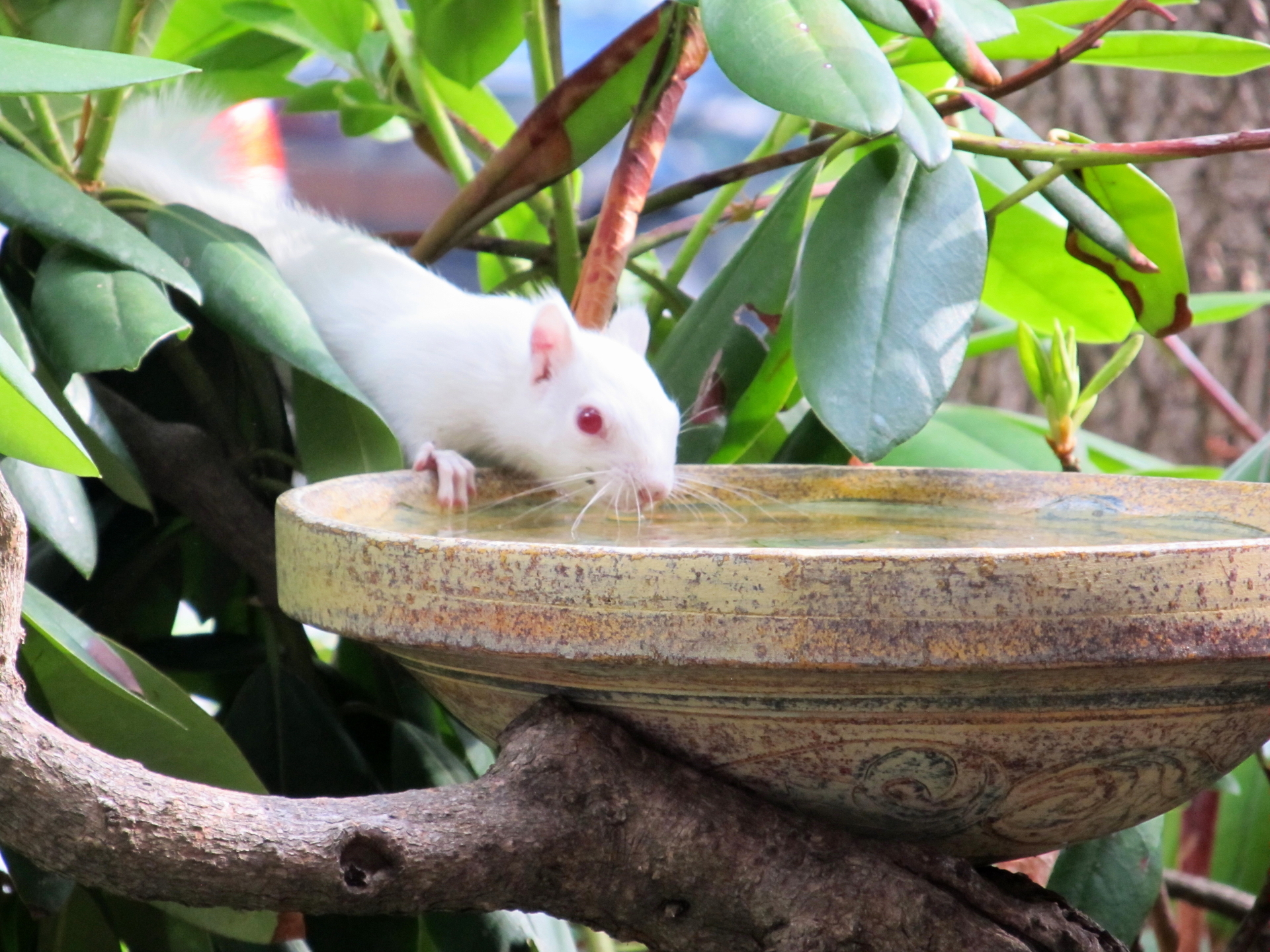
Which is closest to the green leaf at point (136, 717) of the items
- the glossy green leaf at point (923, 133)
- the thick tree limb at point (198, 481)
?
the thick tree limb at point (198, 481)

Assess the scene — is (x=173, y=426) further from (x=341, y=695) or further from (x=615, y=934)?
(x=615, y=934)

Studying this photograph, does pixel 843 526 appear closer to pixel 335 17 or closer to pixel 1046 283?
pixel 1046 283

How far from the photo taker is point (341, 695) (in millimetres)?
1301

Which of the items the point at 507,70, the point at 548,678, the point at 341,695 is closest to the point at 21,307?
the point at 341,695

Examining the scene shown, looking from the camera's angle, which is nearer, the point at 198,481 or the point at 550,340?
the point at 198,481

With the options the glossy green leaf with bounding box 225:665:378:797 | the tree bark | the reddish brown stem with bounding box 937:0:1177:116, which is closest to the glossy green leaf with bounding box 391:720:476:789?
the glossy green leaf with bounding box 225:665:378:797

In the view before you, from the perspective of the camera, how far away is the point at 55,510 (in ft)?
2.98

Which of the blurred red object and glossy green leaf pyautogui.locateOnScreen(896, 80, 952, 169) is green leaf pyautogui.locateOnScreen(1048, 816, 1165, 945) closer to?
glossy green leaf pyautogui.locateOnScreen(896, 80, 952, 169)

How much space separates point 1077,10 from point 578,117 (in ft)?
1.78

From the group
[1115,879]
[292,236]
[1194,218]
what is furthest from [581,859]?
[1194,218]

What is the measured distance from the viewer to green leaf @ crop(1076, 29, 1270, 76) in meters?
1.21

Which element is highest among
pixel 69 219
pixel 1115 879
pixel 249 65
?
pixel 249 65

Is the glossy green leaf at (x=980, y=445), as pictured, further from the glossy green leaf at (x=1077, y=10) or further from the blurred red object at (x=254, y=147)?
the blurred red object at (x=254, y=147)

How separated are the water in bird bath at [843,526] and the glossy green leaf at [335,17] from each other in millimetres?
562
